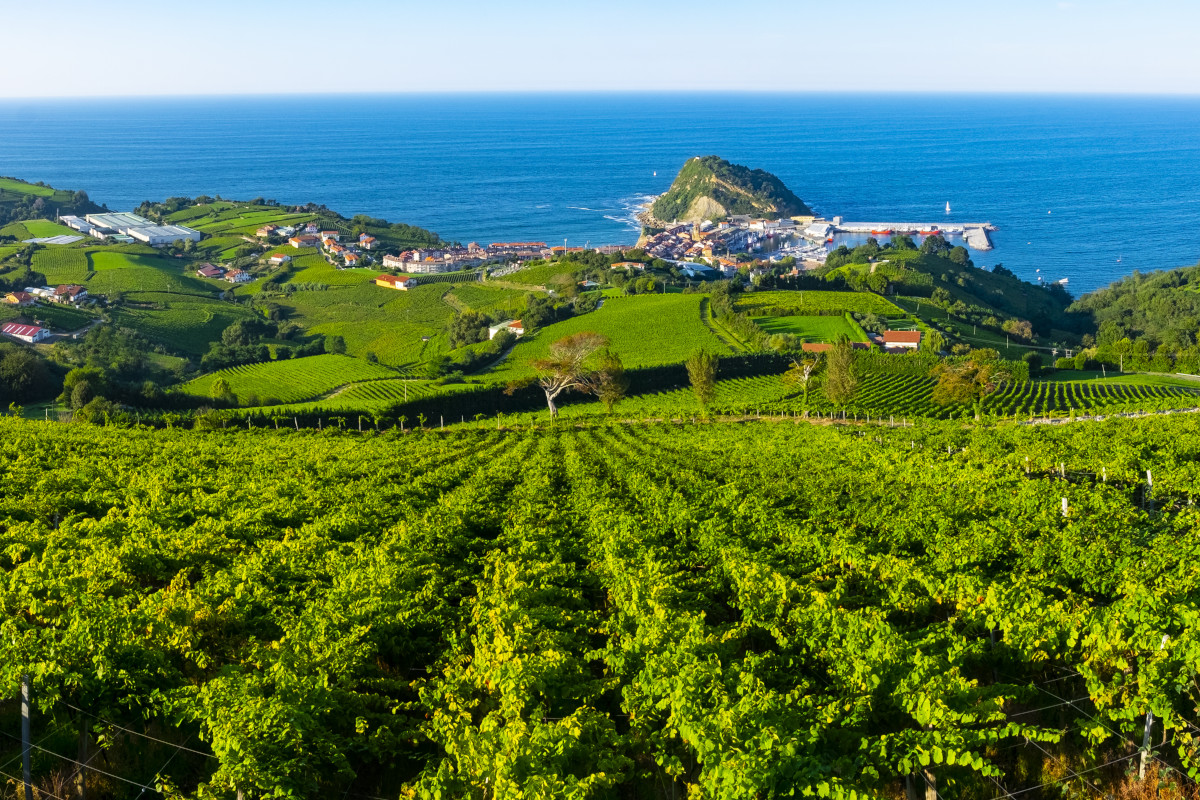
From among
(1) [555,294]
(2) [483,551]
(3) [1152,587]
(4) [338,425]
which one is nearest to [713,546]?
(2) [483,551]

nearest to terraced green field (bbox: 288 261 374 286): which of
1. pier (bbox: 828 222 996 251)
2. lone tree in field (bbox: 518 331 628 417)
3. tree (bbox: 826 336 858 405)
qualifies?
lone tree in field (bbox: 518 331 628 417)

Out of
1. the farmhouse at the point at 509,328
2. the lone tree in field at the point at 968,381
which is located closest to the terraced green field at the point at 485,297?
the farmhouse at the point at 509,328

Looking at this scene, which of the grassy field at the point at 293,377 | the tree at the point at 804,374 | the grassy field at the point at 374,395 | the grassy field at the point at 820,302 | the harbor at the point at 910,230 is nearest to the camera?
the grassy field at the point at 374,395

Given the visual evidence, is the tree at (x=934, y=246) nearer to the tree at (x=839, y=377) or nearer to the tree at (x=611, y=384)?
→ the tree at (x=839, y=377)

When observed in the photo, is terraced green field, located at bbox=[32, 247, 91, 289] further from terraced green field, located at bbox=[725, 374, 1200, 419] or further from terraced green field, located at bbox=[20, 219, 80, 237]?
terraced green field, located at bbox=[725, 374, 1200, 419]

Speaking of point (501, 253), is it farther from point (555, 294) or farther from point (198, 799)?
point (198, 799)

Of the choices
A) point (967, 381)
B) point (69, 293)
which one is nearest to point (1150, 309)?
point (967, 381)

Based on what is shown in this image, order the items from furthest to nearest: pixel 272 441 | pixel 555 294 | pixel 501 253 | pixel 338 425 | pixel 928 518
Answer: pixel 501 253 < pixel 555 294 < pixel 338 425 < pixel 272 441 < pixel 928 518
